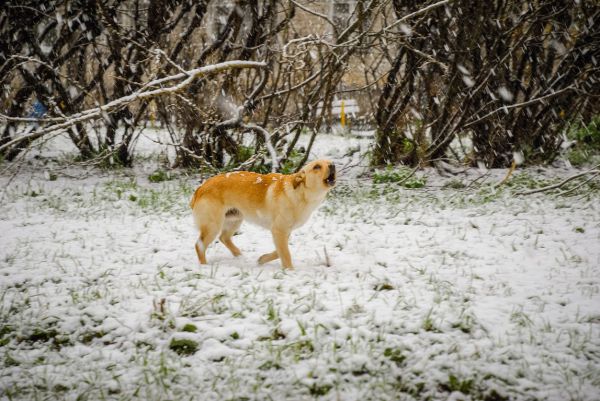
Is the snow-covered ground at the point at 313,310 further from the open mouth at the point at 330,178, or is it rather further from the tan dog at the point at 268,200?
the open mouth at the point at 330,178

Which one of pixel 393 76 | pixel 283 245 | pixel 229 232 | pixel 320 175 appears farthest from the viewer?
pixel 393 76

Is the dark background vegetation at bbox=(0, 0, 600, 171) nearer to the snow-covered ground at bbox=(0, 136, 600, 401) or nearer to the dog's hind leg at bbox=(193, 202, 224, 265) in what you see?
the snow-covered ground at bbox=(0, 136, 600, 401)

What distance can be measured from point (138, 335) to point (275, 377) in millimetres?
1142

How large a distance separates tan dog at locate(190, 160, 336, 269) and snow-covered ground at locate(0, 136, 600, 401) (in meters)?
0.39

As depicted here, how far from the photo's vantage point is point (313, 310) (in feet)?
12.2

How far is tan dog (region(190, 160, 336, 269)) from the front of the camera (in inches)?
183

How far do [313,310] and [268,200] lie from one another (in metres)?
1.44

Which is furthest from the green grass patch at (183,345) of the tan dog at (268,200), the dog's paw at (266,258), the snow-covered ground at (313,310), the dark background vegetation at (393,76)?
the dark background vegetation at (393,76)

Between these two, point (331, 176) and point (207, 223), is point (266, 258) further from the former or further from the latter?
point (331, 176)

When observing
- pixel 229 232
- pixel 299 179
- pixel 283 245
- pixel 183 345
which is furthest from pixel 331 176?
pixel 183 345

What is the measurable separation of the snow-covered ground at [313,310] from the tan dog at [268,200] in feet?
1.28

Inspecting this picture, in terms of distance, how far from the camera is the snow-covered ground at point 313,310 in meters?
2.88

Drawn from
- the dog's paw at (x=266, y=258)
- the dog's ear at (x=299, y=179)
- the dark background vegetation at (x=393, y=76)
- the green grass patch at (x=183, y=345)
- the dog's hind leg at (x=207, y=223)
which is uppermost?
the dark background vegetation at (x=393, y=76)

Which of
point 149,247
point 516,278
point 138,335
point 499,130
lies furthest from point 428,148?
point 138,335
